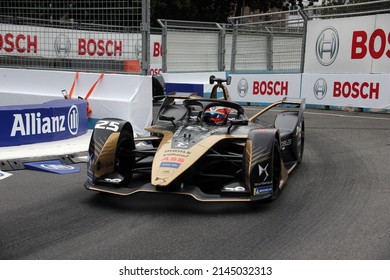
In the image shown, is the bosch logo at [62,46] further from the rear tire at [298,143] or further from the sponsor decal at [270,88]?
the sponsor decal at [270,88]

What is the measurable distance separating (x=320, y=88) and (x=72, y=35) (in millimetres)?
6889

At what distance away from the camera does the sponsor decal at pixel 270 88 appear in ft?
47.6

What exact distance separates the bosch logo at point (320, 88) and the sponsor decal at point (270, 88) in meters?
0.92

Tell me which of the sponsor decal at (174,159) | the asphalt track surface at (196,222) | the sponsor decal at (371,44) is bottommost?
the asphalt track surface at (196,222)

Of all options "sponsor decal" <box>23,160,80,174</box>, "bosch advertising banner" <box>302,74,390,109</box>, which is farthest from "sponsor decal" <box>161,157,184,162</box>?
"bosch advertising banner" <box>302,74,390,109</box>

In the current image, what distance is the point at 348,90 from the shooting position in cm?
1313

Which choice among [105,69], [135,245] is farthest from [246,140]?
[105,69]

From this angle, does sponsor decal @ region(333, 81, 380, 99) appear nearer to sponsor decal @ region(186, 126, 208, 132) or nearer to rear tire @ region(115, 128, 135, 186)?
sponsor decal @ region(186, 126, 208, 132)

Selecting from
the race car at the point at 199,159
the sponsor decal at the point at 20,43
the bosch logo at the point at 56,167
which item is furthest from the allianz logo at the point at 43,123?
the race car at the point at 199,159

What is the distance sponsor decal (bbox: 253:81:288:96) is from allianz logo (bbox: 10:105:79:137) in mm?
7230

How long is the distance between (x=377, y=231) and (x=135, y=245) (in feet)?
7.01

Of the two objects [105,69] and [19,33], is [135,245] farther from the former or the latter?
[19,33]

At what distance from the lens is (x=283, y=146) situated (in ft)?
21.2

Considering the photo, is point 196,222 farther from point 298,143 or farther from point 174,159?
point 298,143
